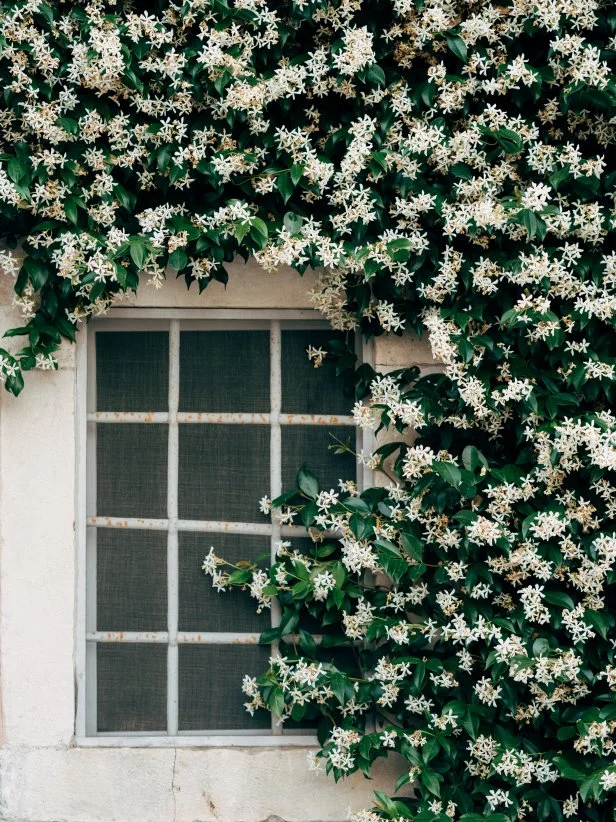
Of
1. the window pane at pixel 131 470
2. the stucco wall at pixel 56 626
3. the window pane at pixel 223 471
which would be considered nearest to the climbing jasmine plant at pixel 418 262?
the stucco wall at pixel 56 626

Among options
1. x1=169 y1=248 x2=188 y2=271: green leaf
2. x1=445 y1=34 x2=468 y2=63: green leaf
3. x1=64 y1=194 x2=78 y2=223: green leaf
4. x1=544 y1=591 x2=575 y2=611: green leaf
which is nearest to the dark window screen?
x1=169 y1=248 x2=188 y2=271: green leaf

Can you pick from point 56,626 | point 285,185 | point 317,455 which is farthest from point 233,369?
point 56,626

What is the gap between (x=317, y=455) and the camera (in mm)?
3318

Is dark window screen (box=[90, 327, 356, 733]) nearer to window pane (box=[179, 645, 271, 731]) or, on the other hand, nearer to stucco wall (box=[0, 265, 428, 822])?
window pane (box=[179, 645, 271, 731])

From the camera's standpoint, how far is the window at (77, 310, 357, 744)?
3.32 metres

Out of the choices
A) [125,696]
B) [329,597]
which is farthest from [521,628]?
[125,696]

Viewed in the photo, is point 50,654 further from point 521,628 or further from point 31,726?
point 521,628

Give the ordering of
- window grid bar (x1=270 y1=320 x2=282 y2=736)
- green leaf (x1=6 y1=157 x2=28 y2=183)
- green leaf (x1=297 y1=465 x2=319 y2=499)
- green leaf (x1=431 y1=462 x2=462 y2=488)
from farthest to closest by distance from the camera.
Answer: window grid bar (x1=270 y1=320 x2=282 y2=736) < green leaf (x1=297 y1=465 x2=319 y2=499) < green leaf (x1=6 y1=157 x2=28 y2=183) < green leaf (x1=431 y1=462 x2=462 y2=488)

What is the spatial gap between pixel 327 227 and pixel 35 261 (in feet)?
3.30

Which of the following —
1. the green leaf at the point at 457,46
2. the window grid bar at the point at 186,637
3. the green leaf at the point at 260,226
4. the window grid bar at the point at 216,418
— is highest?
the green leaf at the point at 457,46

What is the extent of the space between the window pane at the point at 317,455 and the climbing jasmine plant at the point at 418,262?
7.8 inches

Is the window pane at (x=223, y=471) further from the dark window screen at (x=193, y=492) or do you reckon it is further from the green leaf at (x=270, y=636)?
the green leaf at (x=270, y=636)

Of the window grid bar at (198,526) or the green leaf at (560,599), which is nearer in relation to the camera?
the green leaf at (560,599)

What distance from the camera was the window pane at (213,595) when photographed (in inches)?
131
